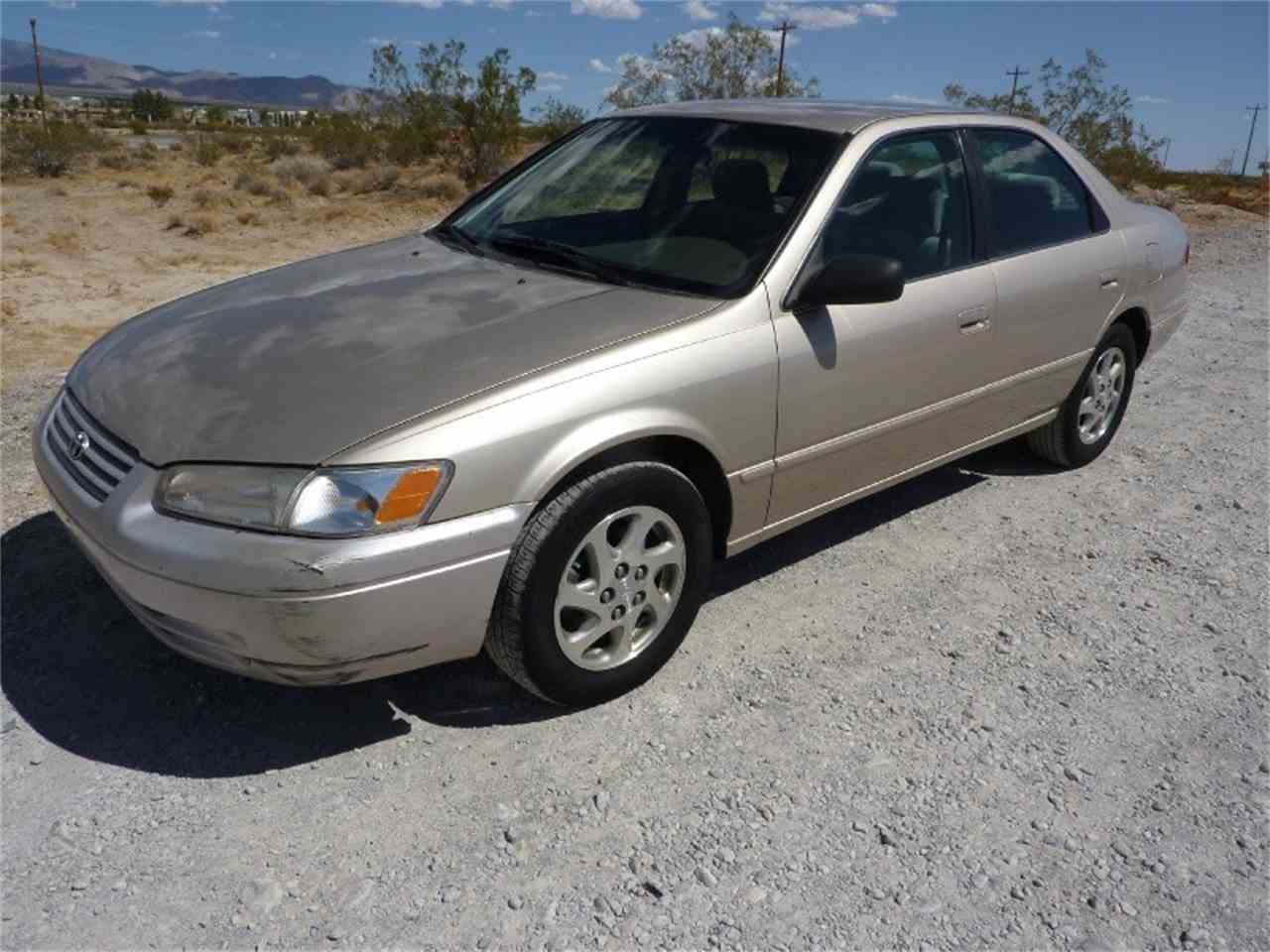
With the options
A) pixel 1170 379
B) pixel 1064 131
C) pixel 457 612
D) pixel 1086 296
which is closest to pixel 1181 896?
pixel 457 612

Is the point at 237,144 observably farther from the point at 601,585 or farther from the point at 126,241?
the point at 601,585

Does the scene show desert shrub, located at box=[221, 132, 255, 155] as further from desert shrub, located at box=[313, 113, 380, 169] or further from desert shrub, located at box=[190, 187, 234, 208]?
desert shrub, located at box=[190, 187, 234, 208]

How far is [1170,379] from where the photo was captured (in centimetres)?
698

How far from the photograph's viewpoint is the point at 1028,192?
454 cm

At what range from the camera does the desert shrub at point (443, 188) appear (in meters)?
17.8

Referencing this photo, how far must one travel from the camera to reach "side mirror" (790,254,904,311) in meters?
3.34

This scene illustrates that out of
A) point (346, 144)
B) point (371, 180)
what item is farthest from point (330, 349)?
point (346, 144)

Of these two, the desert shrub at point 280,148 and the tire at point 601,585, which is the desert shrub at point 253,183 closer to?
the desert shrub at point 280,148

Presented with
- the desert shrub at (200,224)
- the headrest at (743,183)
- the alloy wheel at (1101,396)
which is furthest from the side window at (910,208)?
the desert shrub at (200,224)

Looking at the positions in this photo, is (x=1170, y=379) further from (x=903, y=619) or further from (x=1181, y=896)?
(x=1181, y=896)

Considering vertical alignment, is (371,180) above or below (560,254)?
below

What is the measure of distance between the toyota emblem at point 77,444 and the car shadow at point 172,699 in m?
0.68

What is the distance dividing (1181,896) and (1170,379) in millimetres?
5196

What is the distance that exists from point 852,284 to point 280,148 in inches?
1018
